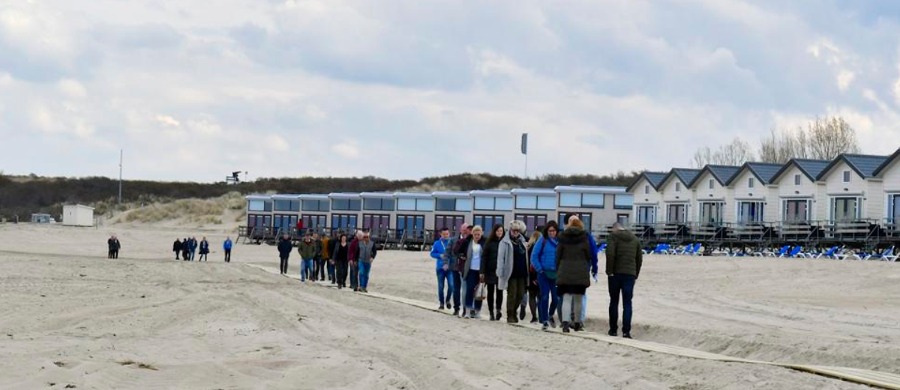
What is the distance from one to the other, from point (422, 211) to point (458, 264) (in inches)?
2052

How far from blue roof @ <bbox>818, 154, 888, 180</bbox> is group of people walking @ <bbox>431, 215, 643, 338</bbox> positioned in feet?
86.0

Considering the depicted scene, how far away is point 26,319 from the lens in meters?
18.2

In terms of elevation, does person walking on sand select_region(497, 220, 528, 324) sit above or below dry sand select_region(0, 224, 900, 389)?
above

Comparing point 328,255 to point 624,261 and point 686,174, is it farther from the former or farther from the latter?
point 686,174

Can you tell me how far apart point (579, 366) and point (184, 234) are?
7748cm

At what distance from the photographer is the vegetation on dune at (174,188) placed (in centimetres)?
11225

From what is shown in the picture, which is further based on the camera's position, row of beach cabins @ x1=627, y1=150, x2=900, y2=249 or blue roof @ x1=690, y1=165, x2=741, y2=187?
blue roof @ x1=690, y1=165, x2=741, y2=187

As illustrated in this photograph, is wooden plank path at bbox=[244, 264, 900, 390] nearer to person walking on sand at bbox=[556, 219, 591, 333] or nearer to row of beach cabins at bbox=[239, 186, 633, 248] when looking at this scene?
person walking on sand at bbox=[556, 219, 591, 333]

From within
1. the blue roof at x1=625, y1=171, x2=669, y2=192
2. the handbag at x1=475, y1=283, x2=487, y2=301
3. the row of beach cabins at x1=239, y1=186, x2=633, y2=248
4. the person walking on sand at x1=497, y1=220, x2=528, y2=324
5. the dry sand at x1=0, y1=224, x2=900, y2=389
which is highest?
the blue roof at x1=625, y1=171, x2=669, y2=192

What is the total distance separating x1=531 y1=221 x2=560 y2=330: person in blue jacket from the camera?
18281 millimetres

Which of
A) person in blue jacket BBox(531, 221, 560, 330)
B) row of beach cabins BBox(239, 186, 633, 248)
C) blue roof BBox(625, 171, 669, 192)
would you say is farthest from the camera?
row of beach cabins BBox(239, 186, 633, 248)

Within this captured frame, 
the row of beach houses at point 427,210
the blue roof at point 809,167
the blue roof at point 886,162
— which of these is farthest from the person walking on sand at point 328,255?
the row of beach houses at point 427,210

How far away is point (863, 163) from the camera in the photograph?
149ft

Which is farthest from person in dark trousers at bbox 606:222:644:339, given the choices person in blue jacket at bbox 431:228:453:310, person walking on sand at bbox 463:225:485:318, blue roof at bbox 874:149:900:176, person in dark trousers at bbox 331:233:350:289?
blue roof at bbox 874:149:900:176
